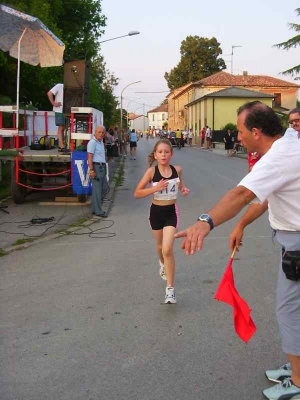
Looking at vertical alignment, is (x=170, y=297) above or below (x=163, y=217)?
below

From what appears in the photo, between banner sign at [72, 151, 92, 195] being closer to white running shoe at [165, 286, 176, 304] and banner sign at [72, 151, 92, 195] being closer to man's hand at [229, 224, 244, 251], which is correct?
white running shoe at [165, 286, 176, 304]

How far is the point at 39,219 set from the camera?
1027cm

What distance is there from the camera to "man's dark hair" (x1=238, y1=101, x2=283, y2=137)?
10.0ft

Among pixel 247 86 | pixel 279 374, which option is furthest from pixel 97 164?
pixel 247 86

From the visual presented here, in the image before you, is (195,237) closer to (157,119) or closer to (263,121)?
(263,121)

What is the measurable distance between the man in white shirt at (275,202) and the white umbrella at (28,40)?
361 inches

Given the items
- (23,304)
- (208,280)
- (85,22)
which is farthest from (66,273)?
(85,22)

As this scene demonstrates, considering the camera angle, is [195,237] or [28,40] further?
[28,40]

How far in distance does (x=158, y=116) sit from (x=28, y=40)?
15443 centimetres

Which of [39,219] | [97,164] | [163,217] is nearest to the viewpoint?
[163,217]

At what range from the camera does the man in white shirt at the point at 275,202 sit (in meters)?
2.69

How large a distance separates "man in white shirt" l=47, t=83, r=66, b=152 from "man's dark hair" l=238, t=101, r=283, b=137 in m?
10.0

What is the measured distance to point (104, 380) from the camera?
148 inches

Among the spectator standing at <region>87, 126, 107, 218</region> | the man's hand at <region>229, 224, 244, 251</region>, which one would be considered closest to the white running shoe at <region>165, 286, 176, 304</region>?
the man's hand at <region>229, 224, 244, 251</region>
